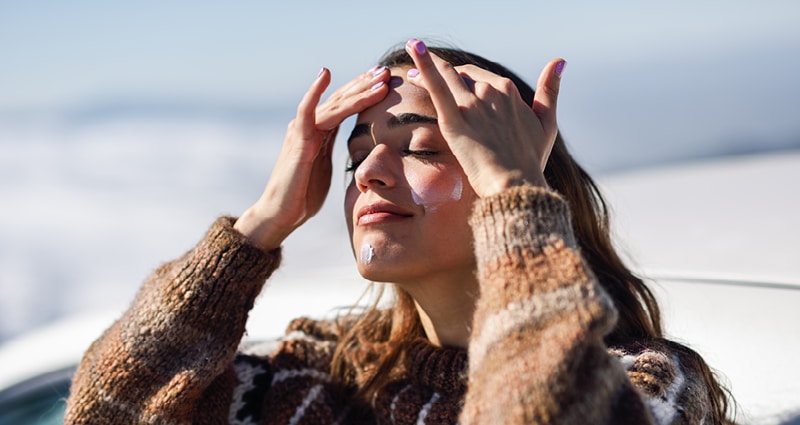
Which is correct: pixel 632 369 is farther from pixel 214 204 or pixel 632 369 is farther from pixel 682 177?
pixel 214 204

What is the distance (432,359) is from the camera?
6.26ft

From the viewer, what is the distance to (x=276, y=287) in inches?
134

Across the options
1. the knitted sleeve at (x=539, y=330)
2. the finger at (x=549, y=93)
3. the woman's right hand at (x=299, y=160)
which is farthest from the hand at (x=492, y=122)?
the woman's right hand at (x=299, y=160)

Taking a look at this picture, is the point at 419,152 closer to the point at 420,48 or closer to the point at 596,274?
the point at 420,48

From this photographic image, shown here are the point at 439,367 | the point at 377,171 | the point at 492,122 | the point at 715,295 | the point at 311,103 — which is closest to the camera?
the point at 492,122

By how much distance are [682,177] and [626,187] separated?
43 cm

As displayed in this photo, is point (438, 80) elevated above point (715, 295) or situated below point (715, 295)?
above

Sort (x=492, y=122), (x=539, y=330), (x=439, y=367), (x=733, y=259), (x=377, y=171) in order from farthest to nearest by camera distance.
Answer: (x=733, y=259)
(x=439, y=367)
(x=377, y=171)
(x=492, y=122)
(x=539, y=330)

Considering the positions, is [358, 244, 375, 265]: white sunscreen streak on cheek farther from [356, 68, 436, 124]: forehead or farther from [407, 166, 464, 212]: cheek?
[356, 68, 436, 124]: forehead

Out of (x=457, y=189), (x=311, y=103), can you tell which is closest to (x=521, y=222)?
(x=457, y=189)

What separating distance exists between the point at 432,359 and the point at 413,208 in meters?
0.35

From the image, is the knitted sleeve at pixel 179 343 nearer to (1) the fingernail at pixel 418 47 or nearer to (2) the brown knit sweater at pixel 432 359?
(2) the brown knit sweater at pixel 432 359

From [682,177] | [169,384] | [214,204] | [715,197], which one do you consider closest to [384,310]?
[169,384]

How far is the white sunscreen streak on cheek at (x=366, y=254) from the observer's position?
175cm
